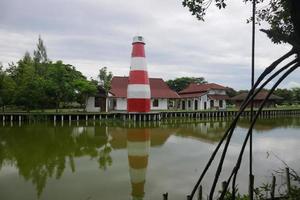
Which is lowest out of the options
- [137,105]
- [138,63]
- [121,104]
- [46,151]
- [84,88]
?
[46,151]

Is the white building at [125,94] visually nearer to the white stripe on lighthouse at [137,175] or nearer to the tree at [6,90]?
the tree at [6,90]

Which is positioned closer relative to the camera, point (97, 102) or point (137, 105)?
point (137, 105)

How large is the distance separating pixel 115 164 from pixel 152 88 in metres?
22.4

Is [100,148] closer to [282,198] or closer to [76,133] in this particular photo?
[76,133]

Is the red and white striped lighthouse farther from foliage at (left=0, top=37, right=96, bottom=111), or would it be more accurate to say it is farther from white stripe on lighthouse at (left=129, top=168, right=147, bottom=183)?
white stripe on lighthouse at (left=129, top=168, right=147, bottom=183)

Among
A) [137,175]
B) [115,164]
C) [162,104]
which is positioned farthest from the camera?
[162,104]

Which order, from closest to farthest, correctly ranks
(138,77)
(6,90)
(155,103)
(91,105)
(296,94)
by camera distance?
(138,77)
(6,90)
(91,105)
(155,103)
(296,94)

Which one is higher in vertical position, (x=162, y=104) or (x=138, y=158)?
(x=162, y=104)

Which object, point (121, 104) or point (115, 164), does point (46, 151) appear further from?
point (121, 104)

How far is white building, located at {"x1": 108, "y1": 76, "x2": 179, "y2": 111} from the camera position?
2962 centimetres

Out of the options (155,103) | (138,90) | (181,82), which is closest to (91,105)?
(155,103)

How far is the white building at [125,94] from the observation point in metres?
29.6

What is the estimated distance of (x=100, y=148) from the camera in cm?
1303

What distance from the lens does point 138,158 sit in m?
10.9
